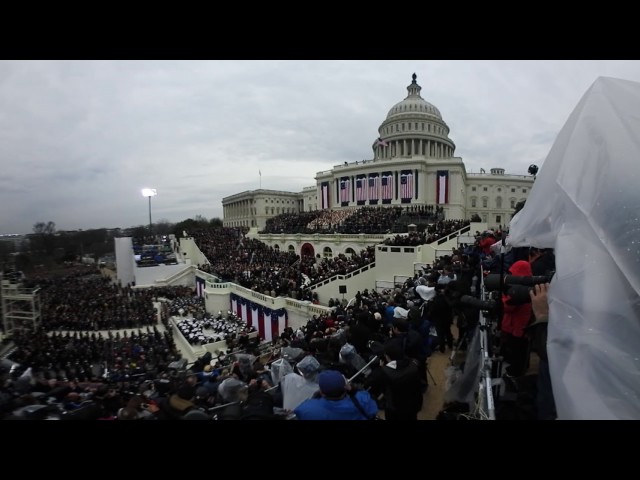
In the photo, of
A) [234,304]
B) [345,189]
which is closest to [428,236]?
[234,304]

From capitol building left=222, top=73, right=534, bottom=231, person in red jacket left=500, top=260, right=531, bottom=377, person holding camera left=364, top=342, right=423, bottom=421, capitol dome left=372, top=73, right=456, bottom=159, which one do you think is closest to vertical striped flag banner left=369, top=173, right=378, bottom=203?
capitol building left=222, top=73, right=534, bottom=231

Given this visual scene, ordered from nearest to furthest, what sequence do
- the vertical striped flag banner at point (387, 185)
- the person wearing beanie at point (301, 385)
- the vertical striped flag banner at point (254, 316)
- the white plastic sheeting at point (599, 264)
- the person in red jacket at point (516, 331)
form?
the white plastic sheeting at point (599, 264), the person wearing beanie at point (301, 385), the person in red jacket at point (516, 331), the vertical striped flag banner at point (254, 316), the vertical striped flag banner at point (387, 185)

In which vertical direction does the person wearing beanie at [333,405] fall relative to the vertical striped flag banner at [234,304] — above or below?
above

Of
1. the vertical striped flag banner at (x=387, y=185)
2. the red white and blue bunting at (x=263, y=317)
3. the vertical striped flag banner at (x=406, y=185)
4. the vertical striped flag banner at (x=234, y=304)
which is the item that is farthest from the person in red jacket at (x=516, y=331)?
the vertical striped flag banner at (x=387, y=185)

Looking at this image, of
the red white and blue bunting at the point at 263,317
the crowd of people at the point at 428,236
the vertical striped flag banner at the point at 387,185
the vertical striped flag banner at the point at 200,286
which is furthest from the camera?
the vertical striped flag banner at the point at 387,185

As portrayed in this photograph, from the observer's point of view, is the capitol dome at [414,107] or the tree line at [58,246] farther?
the capitol dome at [414,107]

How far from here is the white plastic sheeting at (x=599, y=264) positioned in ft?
6.28

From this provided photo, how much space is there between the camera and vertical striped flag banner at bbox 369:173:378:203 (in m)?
50.1

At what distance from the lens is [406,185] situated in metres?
48.3

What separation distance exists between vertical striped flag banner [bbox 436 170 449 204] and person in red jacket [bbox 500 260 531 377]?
4770 cm

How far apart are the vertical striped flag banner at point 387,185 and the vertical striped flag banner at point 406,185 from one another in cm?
173

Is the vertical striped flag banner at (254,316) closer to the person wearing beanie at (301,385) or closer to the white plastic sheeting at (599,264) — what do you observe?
the person wearing beanie at (301,385)

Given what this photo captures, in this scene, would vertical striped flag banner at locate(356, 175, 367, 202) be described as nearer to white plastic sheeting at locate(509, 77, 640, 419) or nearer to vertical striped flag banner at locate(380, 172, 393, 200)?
vertical striped flag banner at locate(380, 172, 393, 200)
